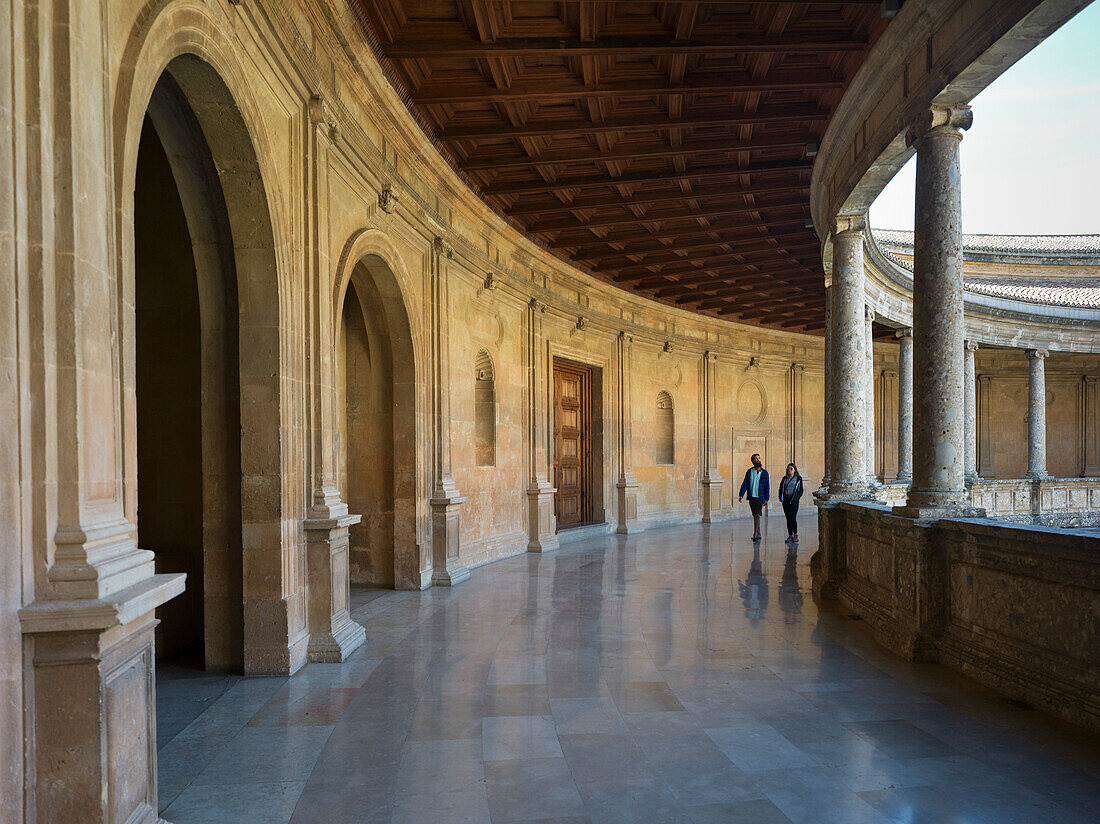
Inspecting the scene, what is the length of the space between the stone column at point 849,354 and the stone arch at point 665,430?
9.56 meters

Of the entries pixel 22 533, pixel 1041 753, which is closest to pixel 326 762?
pixel 22 533

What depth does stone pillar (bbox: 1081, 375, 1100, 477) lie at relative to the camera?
25.3 metres

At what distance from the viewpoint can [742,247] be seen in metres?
14.5

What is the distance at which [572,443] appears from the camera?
1686 centimetres

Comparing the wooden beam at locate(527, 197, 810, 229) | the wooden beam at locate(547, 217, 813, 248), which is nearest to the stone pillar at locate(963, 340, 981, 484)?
the wooden beam at locate(547, 217, 813, 248)

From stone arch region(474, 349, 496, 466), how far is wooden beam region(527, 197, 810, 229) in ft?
8.22

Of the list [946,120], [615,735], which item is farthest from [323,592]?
[946,120]

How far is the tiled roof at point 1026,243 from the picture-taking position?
25.6 meters

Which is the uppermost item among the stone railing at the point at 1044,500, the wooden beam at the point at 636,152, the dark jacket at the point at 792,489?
the wooden beam at the point at 636,152

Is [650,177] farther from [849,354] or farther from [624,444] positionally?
[624,444]

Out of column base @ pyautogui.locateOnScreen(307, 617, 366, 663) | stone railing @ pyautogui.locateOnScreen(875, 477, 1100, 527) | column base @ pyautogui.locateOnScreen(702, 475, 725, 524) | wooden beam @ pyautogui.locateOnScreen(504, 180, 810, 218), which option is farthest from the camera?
column base @ pyautogui.locateOnScreen(702, 475, 725, 524)

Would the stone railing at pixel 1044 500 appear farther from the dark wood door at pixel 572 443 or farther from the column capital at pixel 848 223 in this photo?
the column capital at pixel 848 223

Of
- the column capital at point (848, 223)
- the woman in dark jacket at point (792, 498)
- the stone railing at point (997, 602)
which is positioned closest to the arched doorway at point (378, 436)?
the stone railing at point (997, 602)

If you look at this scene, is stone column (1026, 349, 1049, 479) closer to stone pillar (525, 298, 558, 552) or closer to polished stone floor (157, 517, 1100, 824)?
stone pillar (525, 298, 558, 552)
